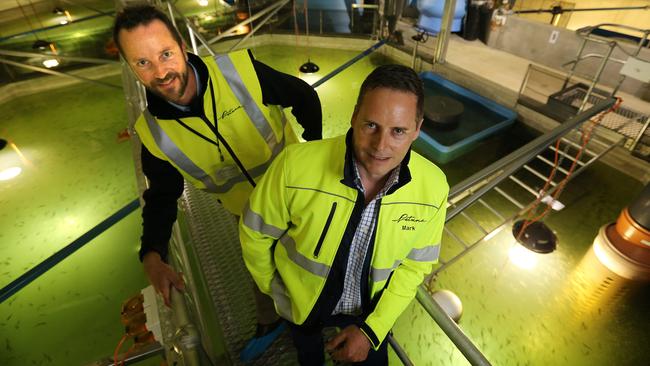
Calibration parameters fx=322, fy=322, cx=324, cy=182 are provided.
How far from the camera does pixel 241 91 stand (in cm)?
153

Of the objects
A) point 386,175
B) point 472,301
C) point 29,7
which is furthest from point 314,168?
point 29,7

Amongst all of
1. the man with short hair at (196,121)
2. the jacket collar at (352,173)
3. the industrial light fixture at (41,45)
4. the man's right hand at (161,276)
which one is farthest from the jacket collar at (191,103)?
the industrial light fixture at (41,45)

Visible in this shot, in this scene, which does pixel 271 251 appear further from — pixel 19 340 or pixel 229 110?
pixel 19 340

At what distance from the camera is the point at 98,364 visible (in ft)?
4.16

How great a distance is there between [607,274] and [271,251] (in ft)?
11.9

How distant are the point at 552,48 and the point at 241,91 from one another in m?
6.73

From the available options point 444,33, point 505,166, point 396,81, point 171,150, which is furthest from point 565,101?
point 171,150

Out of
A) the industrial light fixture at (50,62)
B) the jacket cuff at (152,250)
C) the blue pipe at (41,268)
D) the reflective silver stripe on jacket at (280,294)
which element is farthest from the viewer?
the industrial light fixture at (50,62)

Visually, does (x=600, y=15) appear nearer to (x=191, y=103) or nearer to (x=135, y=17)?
(x=191, y=103)

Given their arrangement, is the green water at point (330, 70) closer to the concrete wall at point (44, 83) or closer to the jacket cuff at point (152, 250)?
the concrete wall at point (44, 83)

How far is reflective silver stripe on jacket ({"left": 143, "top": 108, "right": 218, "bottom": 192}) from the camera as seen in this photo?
55.6 inches

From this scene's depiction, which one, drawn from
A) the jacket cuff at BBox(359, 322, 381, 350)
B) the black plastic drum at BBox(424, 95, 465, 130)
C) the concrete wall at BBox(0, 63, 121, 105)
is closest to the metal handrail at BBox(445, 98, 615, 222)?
the jacket cuff at BBox(359, 322, 381, 350)

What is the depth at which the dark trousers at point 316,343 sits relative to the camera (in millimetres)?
1571

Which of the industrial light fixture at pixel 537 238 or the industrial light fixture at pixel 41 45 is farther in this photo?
the industrial light fixture at pixel 41 45
